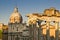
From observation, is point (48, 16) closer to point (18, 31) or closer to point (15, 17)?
point (18, 31)

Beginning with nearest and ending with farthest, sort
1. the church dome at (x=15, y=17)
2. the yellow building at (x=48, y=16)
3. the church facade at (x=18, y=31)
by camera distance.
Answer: the yellow building at (x=48, y=16) < the church facade at (x=18, y=31) < the church dome at (x=15, y=17)

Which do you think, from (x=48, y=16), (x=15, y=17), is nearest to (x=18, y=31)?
(x=15, y=17)

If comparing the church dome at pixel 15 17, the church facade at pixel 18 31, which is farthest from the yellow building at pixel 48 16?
the church dome at pixel 15 17

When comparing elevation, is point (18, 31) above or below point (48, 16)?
below

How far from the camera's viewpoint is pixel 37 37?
1094 inches

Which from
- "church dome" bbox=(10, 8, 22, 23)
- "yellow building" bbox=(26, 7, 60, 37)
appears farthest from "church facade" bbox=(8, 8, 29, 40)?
"yellow building" bbox=(26, 7, 60, 37)

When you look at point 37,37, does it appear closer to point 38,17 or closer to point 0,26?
point 38,17

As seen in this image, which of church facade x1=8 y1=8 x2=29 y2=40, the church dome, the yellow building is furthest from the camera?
the church dome

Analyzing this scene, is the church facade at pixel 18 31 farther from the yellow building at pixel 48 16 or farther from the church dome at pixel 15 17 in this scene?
the yellow building at pixel 48 16

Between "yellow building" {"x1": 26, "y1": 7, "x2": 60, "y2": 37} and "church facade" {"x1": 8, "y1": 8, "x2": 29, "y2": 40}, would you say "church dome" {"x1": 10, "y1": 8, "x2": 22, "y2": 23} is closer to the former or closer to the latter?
"church facade" {"x1": 8, "y1": 8, "x2": 29, "y2": 40}

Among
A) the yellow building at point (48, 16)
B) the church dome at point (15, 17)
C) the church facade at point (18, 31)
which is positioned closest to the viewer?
the yellow building at point (48, 16)

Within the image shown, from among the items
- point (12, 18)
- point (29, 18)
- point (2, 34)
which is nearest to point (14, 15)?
point (12, 18)

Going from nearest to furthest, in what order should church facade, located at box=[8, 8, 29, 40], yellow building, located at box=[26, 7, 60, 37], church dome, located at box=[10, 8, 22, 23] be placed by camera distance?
yellow building, located at box=[26, 7, 60, 37] → church facade, located at box=[8, 8, 29, 40] → church dome, located at box=[10, 8, 22, 23]

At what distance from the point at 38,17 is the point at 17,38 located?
72.2 ft
